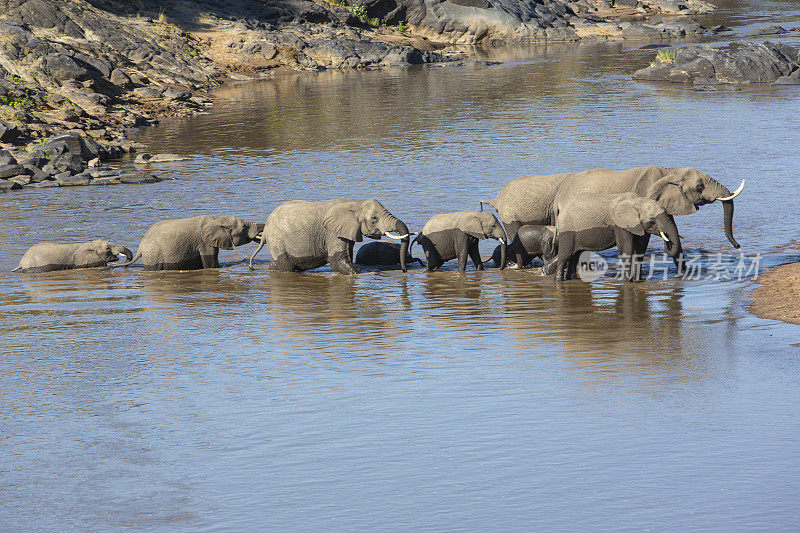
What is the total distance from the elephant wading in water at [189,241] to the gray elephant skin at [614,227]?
498 centimetres

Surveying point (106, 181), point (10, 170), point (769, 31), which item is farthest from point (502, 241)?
point (769, 31)

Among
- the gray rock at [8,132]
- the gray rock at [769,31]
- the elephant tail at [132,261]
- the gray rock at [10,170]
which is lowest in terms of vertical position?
the elephant tail at [132,261]

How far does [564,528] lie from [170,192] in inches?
701

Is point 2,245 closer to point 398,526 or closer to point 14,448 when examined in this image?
point 14,448

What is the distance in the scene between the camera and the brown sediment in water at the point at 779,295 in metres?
11.0

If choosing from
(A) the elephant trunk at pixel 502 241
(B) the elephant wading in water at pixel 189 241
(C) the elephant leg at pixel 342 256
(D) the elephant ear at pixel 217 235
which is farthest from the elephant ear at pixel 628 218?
(D) the elephant ear at pixel 217 235

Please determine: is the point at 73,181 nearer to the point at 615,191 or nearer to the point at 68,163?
the point at 68,163

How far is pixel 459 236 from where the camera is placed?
14.5 metres

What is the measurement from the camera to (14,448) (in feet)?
26.3

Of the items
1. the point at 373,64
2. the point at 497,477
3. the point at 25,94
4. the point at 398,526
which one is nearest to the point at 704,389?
the point at 497,477

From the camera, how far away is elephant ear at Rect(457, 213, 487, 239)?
14.4m

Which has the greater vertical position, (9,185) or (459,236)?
(9,185)

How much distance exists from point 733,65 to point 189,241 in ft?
96.9

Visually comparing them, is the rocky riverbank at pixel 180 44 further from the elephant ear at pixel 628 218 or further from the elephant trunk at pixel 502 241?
the elephant ear at pixel 628 218
